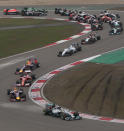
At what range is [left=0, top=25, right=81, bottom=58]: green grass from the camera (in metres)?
45.2

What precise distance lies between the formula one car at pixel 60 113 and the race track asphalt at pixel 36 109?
0.29 m

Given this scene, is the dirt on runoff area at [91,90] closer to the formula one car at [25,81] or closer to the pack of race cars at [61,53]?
the formula one car at [25,81]

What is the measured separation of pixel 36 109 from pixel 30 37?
80.4ft

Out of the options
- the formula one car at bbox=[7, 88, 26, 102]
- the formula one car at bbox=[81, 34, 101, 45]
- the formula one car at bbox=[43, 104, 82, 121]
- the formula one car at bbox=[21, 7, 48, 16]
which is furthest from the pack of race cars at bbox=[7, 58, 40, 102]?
the formula one car at bbox=[21, 7, 48, 16]

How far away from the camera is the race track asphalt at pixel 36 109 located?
74.3ft

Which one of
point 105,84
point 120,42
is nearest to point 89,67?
point 105,84

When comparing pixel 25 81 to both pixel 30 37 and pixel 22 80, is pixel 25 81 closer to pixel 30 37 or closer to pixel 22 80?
pixel 22 80

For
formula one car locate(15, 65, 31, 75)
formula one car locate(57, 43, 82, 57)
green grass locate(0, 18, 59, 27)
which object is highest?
formula one car locate(57, 43, 82, 57)

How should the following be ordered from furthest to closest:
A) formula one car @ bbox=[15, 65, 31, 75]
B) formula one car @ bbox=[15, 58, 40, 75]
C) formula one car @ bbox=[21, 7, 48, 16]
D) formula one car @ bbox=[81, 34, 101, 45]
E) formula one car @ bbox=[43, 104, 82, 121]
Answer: formula one car @ bbox=[21, 7, 48, 16]
formula one car @ bbox=[81, 34, 101, 45]
formula one car @ bbox=[15, 58, 40, 75]
formula one car @ bbox=[15, 65, 31, 75]
formula one car @ bbox=[43, 104, 82, 121]

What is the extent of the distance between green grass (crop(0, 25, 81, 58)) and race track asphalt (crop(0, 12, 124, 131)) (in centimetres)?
271

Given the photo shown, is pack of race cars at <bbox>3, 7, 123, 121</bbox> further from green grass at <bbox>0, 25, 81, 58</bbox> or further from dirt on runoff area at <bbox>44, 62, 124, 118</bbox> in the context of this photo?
green grass at <bbox>0, 25, 81, 58</bbox>

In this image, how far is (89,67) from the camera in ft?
109

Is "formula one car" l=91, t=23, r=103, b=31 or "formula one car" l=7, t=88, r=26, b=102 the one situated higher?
"formula one car" l=91, t=23, r=103, b=31

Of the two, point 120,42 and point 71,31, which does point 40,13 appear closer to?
point 71,31
